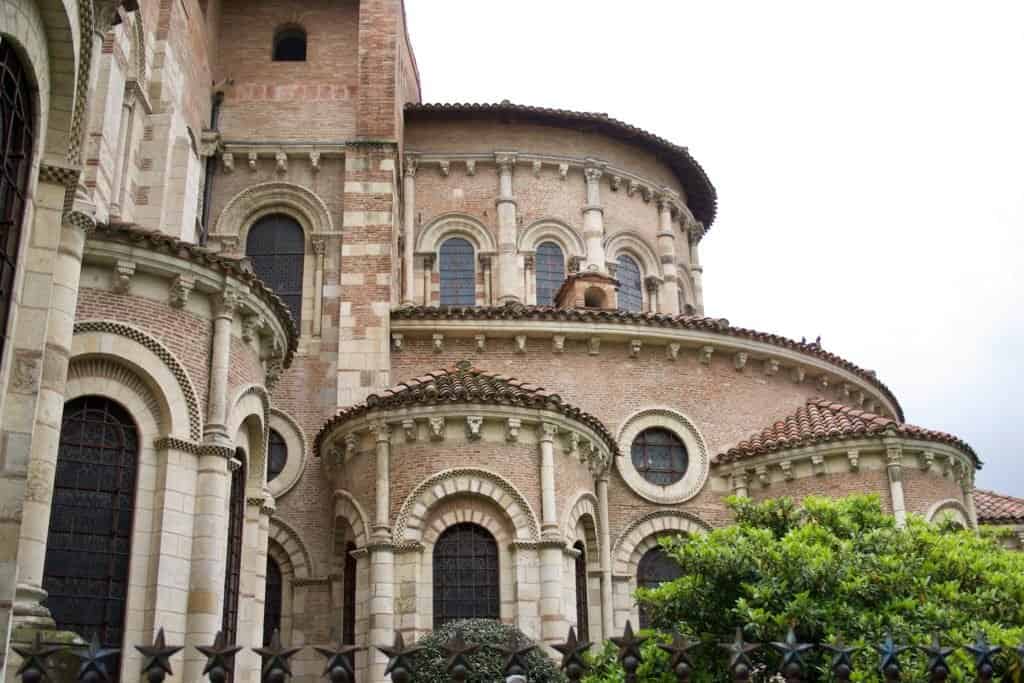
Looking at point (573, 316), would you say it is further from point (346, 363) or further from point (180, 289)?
point (180, 289)

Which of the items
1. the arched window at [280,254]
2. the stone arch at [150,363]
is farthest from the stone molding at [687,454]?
the stone arch at [150,363]

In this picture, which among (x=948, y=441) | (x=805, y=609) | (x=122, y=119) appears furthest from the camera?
(x=948, y=441)

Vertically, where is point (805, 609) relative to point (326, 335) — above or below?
below

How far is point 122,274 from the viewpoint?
1509 cm

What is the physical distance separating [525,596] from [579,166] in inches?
581

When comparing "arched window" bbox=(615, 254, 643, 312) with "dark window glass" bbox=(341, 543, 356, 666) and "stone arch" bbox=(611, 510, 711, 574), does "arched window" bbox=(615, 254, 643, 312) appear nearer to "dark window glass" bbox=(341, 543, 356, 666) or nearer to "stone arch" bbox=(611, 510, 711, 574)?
"stone arch" bbox=(611, 510, 711, 574)

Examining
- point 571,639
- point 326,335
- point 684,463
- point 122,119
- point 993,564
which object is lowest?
point 571,639

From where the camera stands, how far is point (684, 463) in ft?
83.0

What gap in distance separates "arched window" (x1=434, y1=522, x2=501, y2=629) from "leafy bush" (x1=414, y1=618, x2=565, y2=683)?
1.81m

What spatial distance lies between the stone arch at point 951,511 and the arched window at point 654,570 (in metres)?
5.18

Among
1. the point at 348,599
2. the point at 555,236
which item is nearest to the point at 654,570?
the point at 348,599

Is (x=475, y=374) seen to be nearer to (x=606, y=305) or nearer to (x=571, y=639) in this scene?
(x=606, y=305)

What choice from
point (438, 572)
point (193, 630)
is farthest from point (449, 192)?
point (193, 630)

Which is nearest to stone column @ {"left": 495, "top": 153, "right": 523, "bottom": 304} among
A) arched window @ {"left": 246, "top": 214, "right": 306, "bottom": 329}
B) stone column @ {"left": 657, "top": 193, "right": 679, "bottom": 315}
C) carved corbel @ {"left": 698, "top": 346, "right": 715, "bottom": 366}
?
stone column @ {"left": 657, "top": 193, "right": 679, "bottom": 315}
